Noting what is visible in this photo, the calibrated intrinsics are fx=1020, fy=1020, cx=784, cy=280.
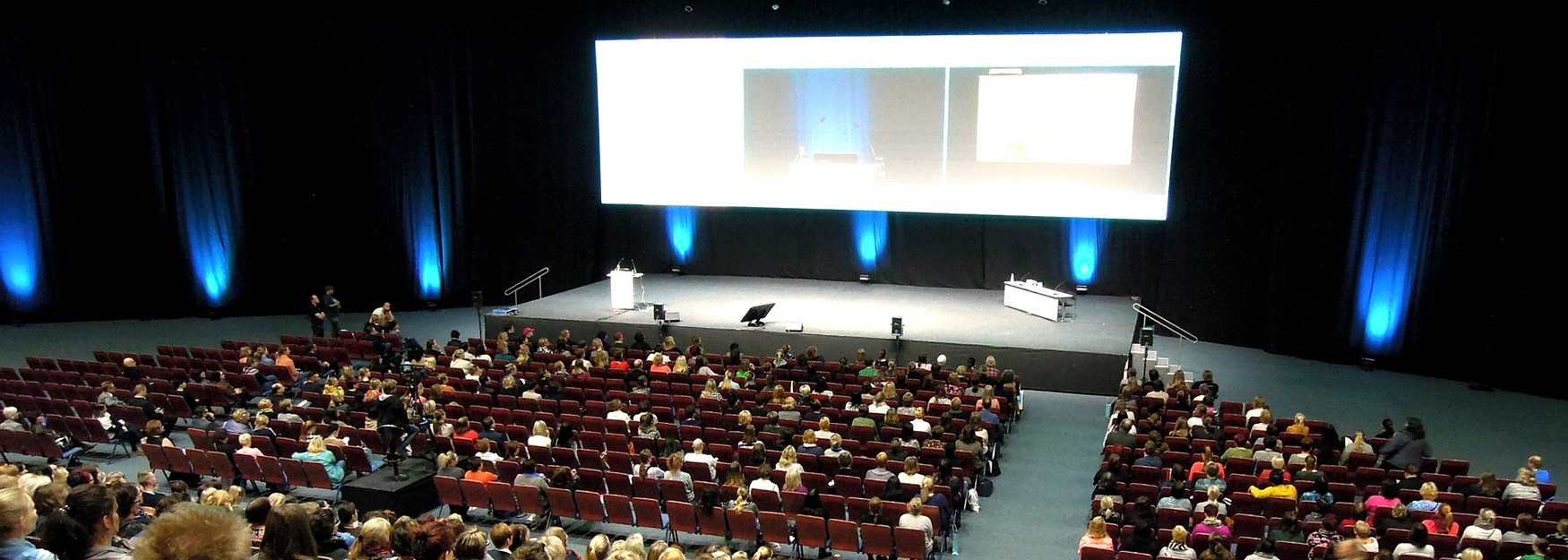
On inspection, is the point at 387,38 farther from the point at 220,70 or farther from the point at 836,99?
the point at 836,99

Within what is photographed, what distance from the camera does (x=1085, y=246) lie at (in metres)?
21.7

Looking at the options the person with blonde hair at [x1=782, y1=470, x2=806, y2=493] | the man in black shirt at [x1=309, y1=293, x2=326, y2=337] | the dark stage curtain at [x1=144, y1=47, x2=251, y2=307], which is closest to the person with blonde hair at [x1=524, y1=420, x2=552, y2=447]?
the person with blonde hair at [x1=782, y1=470, x2=806, y2=493]

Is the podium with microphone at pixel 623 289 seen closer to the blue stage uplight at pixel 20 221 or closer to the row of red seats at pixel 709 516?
the row of red seats at pixel 709 516

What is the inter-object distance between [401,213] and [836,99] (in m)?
10.0

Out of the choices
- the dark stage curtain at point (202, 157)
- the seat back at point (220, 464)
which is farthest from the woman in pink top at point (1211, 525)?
the dark stage curtain at point (202, 157)

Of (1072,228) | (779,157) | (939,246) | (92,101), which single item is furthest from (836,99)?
(92,101)

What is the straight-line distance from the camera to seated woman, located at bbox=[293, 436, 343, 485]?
10336 mm

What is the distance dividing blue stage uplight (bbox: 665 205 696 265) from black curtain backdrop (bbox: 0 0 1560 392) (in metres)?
0.25

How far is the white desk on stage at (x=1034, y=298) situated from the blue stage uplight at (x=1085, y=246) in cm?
152

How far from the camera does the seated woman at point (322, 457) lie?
10.3 metres

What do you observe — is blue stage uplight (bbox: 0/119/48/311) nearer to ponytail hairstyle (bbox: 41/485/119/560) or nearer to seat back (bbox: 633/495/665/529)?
seat back (bbox: 633/495/665/529)

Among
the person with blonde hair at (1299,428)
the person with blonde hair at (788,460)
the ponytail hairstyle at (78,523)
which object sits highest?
the ponytail hairstyle at (78,523)

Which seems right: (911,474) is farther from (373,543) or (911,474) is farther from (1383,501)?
(373,543)

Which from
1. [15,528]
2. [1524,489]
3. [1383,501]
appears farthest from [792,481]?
[1524,489]
